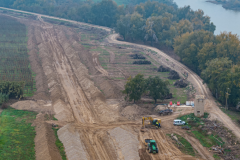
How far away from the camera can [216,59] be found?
67.6 metres

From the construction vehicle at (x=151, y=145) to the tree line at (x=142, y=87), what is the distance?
15.9 meters

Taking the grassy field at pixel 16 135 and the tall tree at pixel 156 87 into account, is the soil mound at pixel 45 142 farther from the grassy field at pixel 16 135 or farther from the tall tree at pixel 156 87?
the tall tree at pixel 156 87

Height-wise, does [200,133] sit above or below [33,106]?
below

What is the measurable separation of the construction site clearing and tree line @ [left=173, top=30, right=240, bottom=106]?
3.63m

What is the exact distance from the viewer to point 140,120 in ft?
165

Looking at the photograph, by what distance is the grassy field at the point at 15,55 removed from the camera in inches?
2741

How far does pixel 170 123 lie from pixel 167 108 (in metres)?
5.90

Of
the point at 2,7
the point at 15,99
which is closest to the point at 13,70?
the point at 15,99

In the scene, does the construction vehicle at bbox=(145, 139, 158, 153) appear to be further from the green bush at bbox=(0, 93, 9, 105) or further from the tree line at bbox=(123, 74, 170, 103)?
the green bush at bbox=(0, 93, 9, 105)

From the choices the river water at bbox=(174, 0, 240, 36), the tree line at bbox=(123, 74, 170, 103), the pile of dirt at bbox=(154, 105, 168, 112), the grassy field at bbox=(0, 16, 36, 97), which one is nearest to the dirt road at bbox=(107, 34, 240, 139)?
the pile of dirt at bbox=(154, 105, 168, 112)

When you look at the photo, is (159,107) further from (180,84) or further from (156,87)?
(180,84)

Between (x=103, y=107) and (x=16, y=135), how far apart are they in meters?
19.0

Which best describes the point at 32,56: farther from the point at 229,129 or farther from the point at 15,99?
the point at 229,129

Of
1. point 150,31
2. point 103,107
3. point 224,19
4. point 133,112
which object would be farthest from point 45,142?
point 224,19
